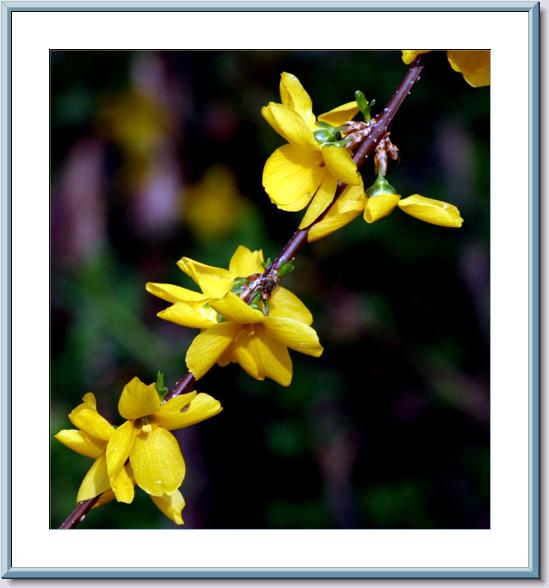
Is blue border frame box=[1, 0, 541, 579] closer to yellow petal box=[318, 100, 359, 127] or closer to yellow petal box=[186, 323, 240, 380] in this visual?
yellow petal box=[318, 100, 359, 127]

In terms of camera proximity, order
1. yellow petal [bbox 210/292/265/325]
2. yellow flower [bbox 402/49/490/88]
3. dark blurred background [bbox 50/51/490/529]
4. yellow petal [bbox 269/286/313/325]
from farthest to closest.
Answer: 1. dark blurred background [bbox 50/51/490/529]
2. yellow flower [bbox 402/49/490/88]
3. yellow petal [bbox 269/286/313/325]
4. yellow petal [bbox 210/292/265/325]

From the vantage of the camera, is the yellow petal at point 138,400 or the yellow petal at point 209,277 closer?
the yellow petal at point 138,400

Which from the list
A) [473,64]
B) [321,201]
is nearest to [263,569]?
[321,201]

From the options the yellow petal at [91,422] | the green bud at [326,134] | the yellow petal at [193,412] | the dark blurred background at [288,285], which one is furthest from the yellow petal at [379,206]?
the dark blurred background at [288,285]

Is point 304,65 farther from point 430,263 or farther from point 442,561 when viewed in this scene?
point 442,561

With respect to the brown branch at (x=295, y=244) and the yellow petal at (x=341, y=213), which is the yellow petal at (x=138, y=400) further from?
the yellow petal at (x=341, y=213)

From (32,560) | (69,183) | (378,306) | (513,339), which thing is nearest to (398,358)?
(378,306)

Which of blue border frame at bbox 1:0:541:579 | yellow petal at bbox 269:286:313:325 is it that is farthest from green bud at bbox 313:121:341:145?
blue border frame at bbox 1:0:541:579
